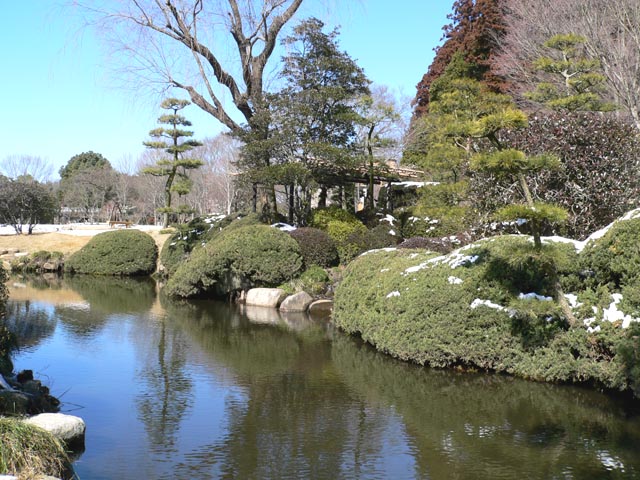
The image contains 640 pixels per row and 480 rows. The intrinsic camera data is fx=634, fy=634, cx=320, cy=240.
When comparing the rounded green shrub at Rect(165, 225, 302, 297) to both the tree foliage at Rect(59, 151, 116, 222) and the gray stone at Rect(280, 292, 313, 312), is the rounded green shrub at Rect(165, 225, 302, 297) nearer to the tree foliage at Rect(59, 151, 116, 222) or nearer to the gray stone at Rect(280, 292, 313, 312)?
the gray stone at Rect(280, 292, 313, 312)

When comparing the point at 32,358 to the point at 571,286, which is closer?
the point at 571,286

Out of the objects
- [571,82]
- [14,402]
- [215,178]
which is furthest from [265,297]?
[215,178]

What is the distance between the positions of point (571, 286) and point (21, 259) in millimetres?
19618

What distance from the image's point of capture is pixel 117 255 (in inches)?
832

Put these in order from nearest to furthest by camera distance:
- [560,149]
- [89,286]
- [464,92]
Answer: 1. [560,149]
2. [464,92]
3. [89,286]

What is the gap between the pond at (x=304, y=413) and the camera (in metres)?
5.21

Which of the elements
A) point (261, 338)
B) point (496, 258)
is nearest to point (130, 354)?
point (261, 338)

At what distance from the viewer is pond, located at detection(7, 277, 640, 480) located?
5.21 metres

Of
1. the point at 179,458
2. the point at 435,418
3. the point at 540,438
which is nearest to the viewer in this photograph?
the point at 179,458

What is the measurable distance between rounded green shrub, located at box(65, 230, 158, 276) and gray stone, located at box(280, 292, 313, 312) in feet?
30.4

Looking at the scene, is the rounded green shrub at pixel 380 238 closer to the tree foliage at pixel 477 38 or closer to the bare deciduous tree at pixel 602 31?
the bare deciduous tree at pixel 602 31

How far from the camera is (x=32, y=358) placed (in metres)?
9.03

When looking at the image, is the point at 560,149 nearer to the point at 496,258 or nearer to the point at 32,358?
the point at 496,258

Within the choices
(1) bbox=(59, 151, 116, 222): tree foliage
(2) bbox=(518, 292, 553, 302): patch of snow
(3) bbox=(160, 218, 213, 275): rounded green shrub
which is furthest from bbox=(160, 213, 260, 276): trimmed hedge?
(1) bbox=(59, 151, 116, 222): tree foliage
